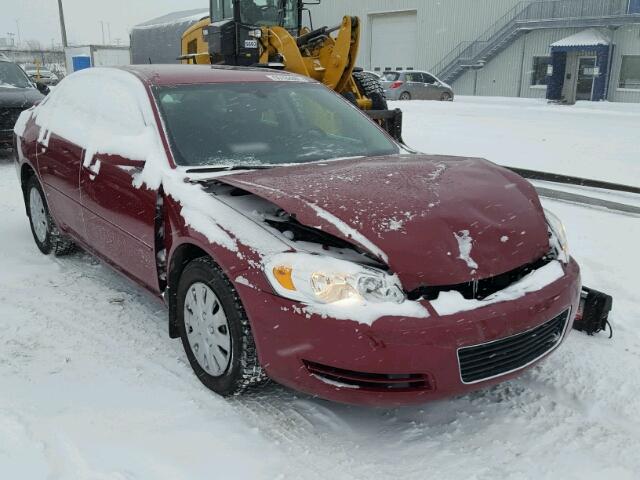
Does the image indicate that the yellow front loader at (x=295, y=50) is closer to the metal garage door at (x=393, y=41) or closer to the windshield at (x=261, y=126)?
the windshield at (x=261, y=126)

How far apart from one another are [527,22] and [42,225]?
29.0 meters

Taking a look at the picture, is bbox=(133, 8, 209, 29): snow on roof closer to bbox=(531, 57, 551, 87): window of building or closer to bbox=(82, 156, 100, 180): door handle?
bbox=(531, 57, 551, 87): window of building

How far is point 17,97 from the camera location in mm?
9898

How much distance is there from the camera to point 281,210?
9.79 ft

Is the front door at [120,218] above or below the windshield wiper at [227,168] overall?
below

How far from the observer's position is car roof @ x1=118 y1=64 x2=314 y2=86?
3.88 metres

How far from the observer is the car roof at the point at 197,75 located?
388 cm

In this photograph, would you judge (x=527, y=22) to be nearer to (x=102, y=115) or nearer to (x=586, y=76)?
(x=586, y=76)

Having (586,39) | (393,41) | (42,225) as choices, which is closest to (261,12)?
(42,225)

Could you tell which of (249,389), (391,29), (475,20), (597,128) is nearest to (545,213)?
(249,389)

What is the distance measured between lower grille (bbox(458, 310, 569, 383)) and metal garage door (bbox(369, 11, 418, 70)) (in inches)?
1350

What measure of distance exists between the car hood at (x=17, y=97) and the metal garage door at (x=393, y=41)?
27.9 metres

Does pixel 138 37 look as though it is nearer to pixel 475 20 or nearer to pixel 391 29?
pixel 391 29

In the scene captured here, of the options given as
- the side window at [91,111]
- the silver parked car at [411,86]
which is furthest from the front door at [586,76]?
the side window at [91,111]
